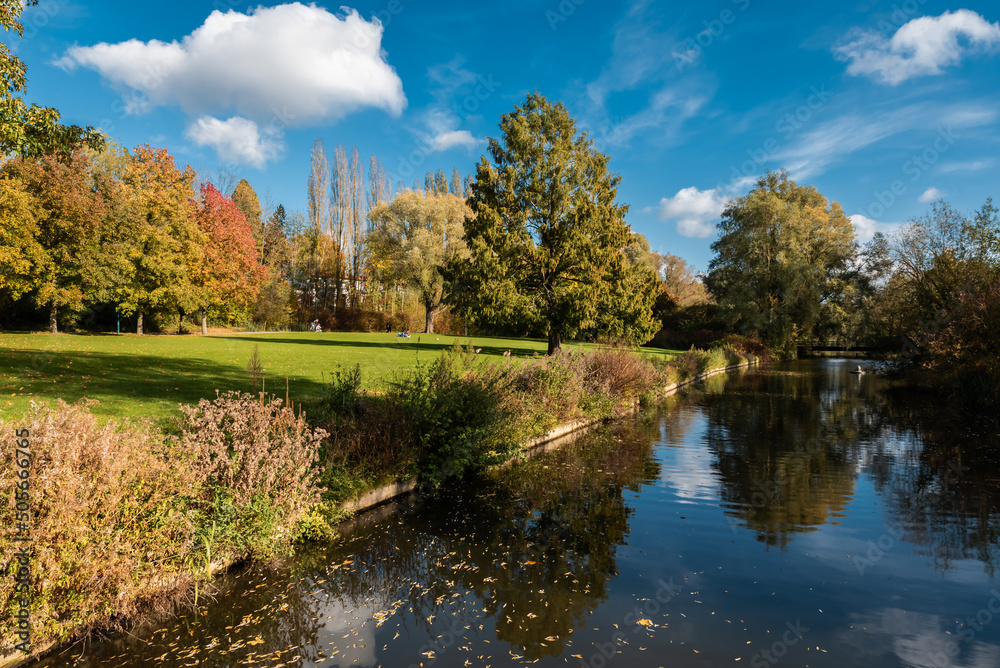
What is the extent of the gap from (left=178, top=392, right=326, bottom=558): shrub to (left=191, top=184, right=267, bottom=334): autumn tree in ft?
120

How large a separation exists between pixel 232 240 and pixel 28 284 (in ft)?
48.3

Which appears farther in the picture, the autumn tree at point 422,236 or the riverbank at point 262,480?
the autumn tree at point 422,236

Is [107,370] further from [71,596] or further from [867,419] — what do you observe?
[867,419]

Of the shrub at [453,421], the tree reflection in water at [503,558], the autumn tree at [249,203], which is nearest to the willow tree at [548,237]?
the shrub at [453,421]

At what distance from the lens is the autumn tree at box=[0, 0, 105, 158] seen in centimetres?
1040

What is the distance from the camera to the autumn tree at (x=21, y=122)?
10.4 m

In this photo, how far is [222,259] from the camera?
1610 inches

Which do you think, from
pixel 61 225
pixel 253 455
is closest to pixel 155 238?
pixel 61 225

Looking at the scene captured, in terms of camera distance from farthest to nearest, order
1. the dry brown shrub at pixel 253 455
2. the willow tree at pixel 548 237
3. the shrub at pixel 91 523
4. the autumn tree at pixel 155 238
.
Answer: the autumn tree at pixel 155 238, the willow tree at pixel 548 237, the dry brown shrub at pixel 253 455, the shrub at pixel 91 523

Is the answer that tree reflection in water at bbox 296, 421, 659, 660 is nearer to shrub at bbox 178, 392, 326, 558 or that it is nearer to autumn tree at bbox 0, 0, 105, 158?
shrub at bbox 178, 392, 326, 558

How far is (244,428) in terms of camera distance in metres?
5.96

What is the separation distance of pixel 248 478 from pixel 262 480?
0.16 metres

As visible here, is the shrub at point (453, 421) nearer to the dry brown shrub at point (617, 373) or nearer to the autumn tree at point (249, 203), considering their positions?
the dry brown shrub at point (617, 373)

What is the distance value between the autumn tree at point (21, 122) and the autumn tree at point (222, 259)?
27535mm
